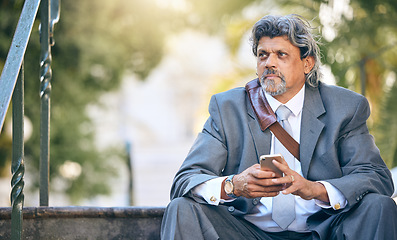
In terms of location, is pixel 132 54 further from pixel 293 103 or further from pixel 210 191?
pixel 210 191

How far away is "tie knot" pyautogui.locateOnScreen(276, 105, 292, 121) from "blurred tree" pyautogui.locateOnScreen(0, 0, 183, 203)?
710 centimetres

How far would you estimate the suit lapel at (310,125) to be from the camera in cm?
310

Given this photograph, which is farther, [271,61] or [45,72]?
[45,72]

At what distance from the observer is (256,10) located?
9.47m

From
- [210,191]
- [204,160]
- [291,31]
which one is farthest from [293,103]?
[210,191]

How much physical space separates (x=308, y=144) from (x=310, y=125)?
108 mm

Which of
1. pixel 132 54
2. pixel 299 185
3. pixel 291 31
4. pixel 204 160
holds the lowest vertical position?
pixel 299 185

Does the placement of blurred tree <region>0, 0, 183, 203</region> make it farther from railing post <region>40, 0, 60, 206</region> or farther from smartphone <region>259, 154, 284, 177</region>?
smartphone <region>259, 154, 284, 177</region>

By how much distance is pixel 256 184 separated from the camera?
2.78 metres

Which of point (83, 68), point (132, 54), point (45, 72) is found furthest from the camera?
point (132, 54)

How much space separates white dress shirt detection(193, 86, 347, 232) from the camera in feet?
9.37

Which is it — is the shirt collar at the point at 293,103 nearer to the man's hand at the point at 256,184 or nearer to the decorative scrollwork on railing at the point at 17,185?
→ the man's hand at the point at 256,184

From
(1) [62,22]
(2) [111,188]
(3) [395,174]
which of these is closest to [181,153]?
(2) [111,188]

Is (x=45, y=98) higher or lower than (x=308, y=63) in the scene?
lower
